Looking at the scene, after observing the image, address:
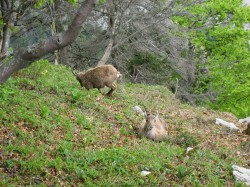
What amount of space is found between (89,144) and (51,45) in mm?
4567

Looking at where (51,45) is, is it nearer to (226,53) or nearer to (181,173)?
(181,173)

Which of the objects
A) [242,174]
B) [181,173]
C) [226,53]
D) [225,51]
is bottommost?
[226,53]

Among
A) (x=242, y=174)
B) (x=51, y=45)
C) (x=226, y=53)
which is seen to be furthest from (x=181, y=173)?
(x=226, y=53)

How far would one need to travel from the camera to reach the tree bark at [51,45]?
452 centimetres

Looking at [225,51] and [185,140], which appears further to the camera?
[225,51]

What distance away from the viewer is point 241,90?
87.8 ft

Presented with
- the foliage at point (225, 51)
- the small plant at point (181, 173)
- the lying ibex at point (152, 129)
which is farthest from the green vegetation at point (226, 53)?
the small plant at point (181, 173)

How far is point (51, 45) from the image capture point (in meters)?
4.64

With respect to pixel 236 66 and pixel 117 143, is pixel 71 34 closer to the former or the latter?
pixel 117 143

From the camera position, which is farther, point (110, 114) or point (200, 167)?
point (110, 114)

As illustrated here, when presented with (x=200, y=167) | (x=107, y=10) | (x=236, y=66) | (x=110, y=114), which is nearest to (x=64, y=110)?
(x=110, y=114)

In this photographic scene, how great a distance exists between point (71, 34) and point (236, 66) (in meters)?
25.6

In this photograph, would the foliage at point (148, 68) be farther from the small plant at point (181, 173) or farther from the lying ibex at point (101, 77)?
the small plant at point (181, 173)

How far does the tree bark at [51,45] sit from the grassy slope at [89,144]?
223 centimetres
